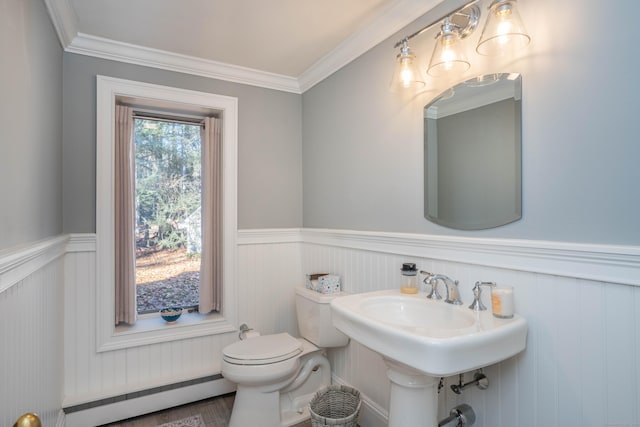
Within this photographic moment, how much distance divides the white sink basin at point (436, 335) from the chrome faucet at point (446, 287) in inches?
1.6

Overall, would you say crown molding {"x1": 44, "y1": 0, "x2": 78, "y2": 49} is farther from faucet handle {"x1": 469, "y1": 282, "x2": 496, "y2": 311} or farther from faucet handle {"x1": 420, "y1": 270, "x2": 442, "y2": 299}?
faucet handle {"x1": 469, "y1": 282, "x2": 496, "y2": 311}

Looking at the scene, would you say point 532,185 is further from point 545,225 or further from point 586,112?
point 586,112

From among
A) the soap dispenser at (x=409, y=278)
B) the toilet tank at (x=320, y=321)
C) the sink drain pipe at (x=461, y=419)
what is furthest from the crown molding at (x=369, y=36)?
the sink drain pipe at (x=461, y=419)

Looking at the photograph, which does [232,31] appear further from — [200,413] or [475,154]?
[200,413]

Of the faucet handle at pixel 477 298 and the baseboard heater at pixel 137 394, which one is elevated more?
the faucet handle at pixel 477 298

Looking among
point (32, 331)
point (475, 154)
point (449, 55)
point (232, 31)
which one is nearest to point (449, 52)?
point (449, 55)

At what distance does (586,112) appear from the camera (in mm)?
1069

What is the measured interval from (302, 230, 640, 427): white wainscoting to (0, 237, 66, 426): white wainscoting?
5.11 feet

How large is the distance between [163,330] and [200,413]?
22.6 inches

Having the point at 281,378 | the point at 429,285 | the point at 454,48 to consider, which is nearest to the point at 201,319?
the point at 281,378

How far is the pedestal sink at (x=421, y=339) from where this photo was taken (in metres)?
1.00

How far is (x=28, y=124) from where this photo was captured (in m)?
1.33

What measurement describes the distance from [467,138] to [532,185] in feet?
1.14

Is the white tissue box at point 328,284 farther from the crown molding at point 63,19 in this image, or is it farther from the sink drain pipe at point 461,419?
the crown molding at point 63,19
